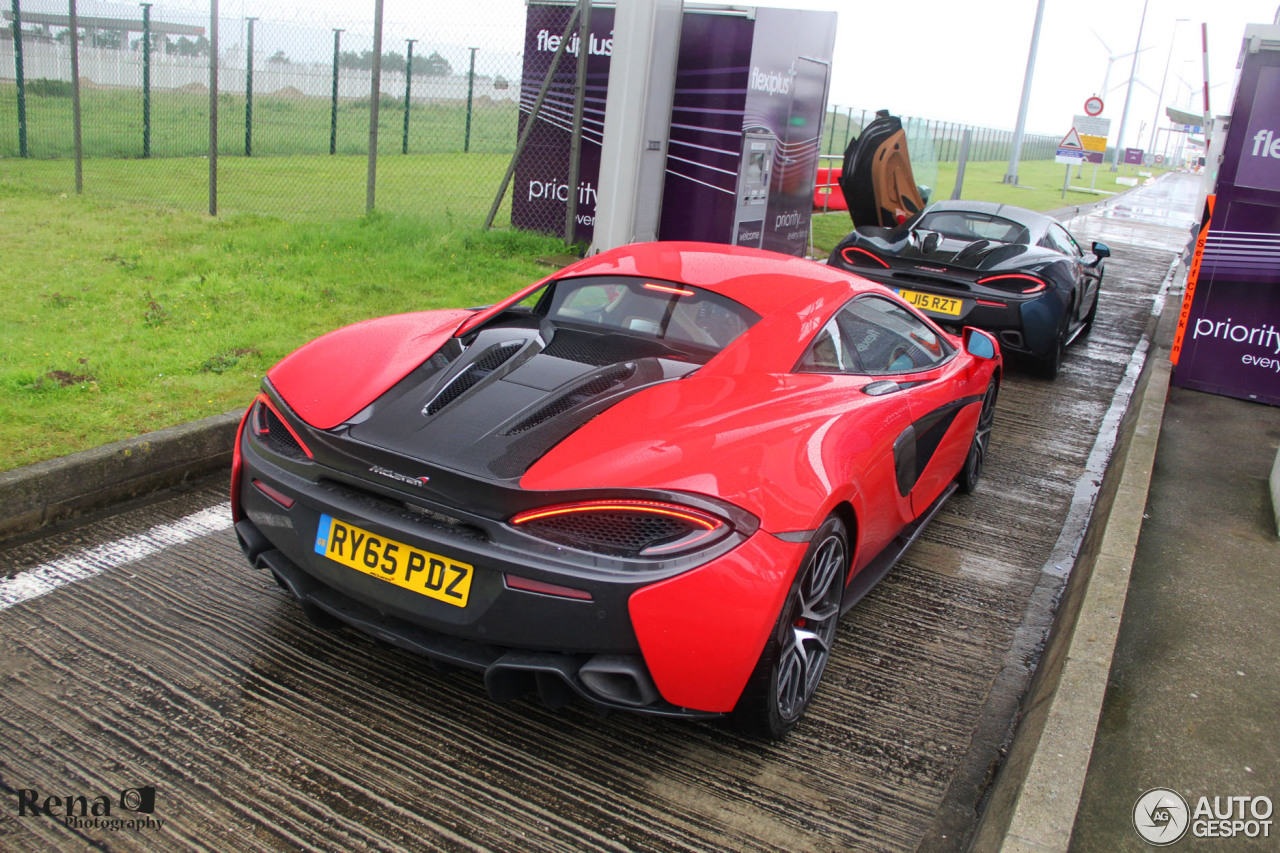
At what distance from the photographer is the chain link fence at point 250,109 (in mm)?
11461

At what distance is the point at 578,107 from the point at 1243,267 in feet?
20.3

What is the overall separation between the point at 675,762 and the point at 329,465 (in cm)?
131

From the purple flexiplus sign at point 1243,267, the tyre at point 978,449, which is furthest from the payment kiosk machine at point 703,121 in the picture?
the tyre at point 978,449

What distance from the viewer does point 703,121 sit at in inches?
414

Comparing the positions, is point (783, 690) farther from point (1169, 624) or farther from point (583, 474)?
point (1169, 624)

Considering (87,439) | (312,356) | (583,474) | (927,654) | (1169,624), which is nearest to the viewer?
(583,474)

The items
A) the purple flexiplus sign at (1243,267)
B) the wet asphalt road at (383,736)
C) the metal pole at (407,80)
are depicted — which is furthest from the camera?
the metal pole at (407,80)

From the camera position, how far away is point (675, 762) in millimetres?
2971

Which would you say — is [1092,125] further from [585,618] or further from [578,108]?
[585,618]

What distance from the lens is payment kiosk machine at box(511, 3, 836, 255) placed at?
1034cm

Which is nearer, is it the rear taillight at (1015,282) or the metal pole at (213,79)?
the rear taillight at (1015,282)

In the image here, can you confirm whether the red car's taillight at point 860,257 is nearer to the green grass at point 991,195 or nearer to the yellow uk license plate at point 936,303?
the yellow uk license plate at point 936,303

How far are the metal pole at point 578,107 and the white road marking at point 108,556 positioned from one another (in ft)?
21.9

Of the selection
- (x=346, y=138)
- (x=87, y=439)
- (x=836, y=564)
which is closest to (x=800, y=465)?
(x=836, y=564)
